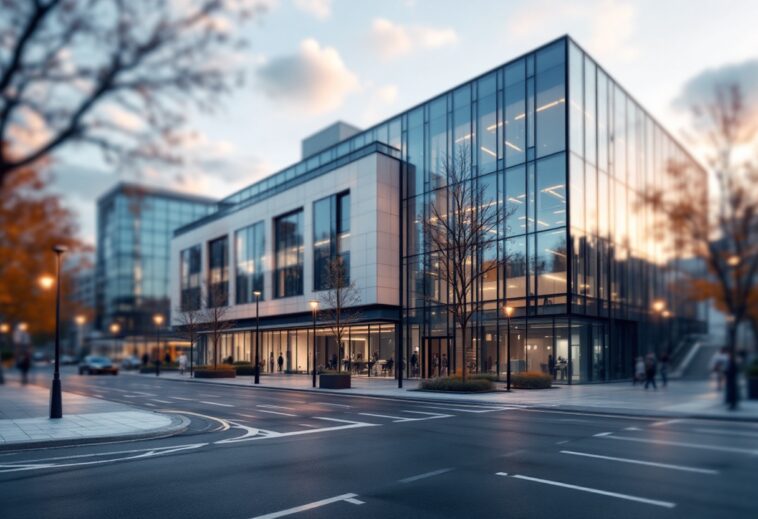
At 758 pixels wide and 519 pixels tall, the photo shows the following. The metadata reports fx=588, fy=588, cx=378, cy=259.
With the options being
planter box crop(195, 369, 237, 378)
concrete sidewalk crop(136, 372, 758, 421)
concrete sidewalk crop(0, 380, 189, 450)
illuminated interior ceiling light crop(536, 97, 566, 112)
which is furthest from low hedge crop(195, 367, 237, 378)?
illuminated interior ceiling light crop(536, 97, 566, 112)

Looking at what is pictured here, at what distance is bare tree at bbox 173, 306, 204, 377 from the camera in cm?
5169

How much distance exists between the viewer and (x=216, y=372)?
4650 cm

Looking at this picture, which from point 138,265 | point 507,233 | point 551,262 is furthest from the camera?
point 138,265

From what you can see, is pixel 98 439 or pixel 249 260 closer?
pixel 98 439

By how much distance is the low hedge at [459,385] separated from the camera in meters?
28.7

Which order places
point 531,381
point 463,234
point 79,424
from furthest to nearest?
point 463,234 < point 531,381 < point 79,424

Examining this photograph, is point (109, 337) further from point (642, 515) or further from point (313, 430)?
point (642, 515)

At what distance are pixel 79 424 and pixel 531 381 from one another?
22.5m

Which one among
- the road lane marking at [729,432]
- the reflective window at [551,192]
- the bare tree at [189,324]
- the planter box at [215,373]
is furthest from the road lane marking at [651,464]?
the bare tree at [189,324]

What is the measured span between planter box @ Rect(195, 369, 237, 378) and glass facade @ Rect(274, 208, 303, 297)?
30.2ft

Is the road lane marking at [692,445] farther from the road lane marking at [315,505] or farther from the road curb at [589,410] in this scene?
the road lane marking at [315,505]

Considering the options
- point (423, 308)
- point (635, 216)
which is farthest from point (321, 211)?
point (635, 216)

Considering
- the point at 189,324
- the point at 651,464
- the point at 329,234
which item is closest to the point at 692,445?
the point at 651,464

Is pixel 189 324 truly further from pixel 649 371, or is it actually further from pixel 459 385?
pixel 649 371
